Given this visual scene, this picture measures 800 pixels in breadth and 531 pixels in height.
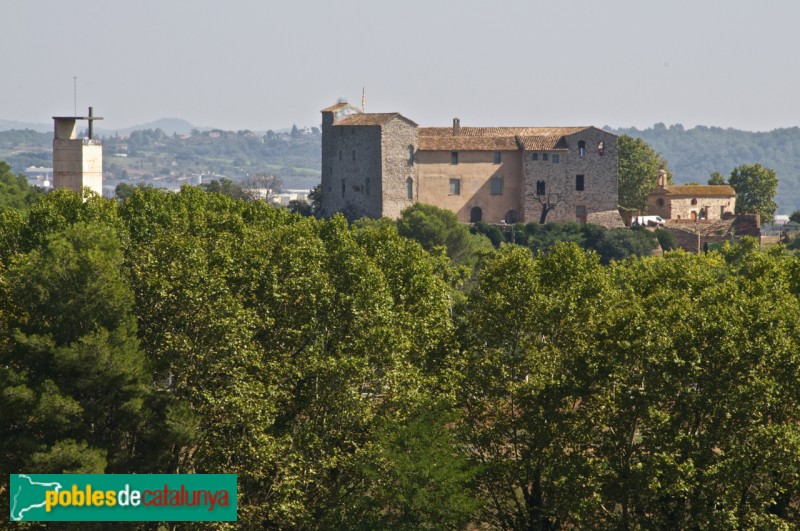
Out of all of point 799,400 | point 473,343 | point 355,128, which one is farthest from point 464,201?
point 799,400

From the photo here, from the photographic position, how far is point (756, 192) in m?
110

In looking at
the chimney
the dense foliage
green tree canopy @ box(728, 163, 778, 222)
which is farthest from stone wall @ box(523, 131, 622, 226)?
the dense foliage

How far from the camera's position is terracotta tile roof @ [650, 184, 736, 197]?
10469cm

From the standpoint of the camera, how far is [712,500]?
3203 cm

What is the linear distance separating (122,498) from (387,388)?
8.07 metres

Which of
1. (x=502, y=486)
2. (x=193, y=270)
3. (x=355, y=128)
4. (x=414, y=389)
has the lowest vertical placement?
(x=502, y=486)

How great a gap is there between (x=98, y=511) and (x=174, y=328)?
202 inches

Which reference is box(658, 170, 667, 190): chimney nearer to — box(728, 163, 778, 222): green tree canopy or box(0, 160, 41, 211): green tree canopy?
box(728, 163, 778, 222): green tree canopy

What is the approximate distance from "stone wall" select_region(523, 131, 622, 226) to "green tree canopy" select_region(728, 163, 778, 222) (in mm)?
13245

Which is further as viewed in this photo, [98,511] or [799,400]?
[799,400]

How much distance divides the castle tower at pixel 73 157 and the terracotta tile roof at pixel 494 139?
38.8 meters

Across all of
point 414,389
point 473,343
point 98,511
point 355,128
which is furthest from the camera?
point 355,128

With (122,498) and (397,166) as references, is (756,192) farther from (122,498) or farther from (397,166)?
(122,498)

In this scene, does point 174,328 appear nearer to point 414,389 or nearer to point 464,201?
point 414,389
